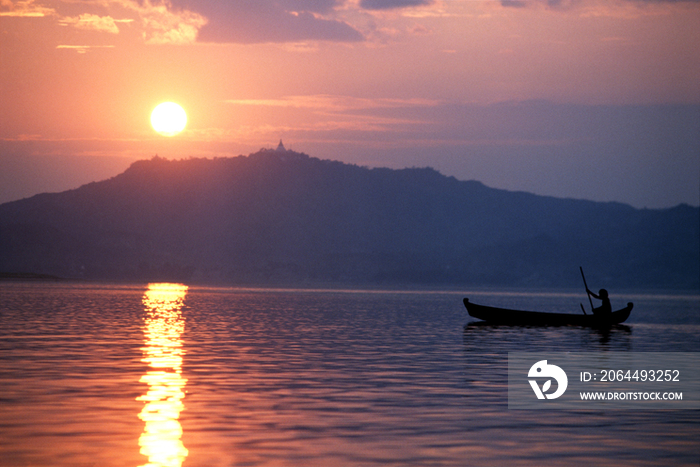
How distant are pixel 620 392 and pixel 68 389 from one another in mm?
16590

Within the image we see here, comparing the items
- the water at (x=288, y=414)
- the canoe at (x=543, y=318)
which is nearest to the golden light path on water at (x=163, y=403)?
the water at (x=288, y=414)

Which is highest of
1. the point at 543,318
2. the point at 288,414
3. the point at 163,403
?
the point at 543,318

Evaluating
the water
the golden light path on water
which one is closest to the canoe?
the water

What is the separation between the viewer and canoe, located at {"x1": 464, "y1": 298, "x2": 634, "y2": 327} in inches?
2296

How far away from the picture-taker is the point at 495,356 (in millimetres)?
36125

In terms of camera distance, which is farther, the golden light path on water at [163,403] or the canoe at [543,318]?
the canoe at [543,318]

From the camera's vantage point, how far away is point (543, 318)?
193 ft

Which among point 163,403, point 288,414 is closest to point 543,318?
point 288,414

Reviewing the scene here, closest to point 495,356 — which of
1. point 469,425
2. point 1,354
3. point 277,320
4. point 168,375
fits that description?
point 168,375

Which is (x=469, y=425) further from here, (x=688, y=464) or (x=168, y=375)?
(x=168, y=375)

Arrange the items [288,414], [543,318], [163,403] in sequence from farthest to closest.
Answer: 1. [543,318]
2. [163,403]
3. [288,414]

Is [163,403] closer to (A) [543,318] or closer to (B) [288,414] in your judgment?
(B) [288,414]

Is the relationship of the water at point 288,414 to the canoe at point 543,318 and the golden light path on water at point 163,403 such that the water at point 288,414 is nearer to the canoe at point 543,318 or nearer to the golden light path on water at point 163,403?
the golden light path on water at point 163,403

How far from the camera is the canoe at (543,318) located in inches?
2296
